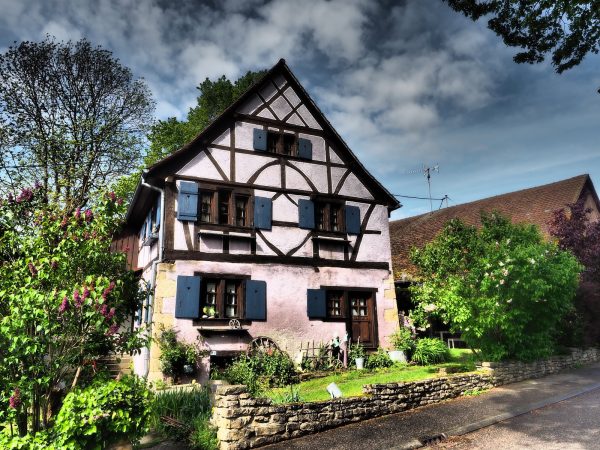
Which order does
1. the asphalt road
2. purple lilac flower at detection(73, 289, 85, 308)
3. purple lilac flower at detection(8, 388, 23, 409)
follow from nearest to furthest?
purple lilac flower at detection(8, 388, 23, 409) < purple lilac flower at detection(73, 289, 85, 308) < the asphalt road

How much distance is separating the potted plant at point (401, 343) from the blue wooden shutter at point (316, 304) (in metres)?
2.58

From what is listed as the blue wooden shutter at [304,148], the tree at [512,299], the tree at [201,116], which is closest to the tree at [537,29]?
the tree at [512,299]

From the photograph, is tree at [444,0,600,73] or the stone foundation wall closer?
tree at [444,0,600,73]

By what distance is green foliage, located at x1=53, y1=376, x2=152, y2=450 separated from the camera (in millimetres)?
5250

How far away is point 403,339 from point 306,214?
5169mm

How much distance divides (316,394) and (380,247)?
23.5ft

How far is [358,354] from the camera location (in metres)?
13.6

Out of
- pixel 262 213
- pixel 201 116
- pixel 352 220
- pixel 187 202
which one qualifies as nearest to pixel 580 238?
pixel 352 220

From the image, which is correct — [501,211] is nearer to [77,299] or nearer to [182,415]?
[182,415]

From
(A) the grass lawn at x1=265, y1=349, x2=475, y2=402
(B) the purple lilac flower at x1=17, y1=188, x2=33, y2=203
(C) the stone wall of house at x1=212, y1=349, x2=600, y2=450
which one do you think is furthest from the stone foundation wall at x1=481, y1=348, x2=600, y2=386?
(B) the purple lilac flower at x1=17, y1=188, x2=33, y2=203

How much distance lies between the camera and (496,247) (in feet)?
43.4

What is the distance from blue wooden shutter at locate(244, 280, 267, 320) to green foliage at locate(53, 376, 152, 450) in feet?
22.0

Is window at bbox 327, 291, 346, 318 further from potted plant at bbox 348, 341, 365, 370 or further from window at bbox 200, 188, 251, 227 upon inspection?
window at bbox 200, 188, 251, 227

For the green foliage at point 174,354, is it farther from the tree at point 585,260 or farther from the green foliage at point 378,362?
the tree at point 585,260
